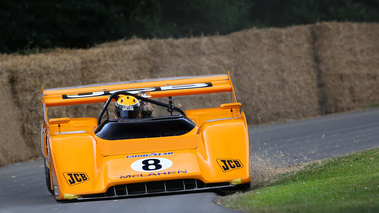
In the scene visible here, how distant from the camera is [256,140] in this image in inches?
607

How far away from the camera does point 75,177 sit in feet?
28.2

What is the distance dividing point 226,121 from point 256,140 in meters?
6.03

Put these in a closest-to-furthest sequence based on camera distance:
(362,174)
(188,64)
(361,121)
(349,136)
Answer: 1. (362,174)
2. (349,136)
3. (361,121)
4. (188,64)

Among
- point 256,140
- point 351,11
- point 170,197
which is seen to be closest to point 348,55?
point 256,140

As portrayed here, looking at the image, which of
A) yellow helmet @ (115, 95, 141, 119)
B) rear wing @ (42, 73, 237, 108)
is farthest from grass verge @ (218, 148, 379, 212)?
yellow helmet @ (115, 95, 141, 119)

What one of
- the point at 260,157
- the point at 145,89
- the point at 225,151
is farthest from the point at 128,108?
the point at 260,157

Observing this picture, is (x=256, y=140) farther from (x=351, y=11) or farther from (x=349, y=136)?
(x=351, y=11)

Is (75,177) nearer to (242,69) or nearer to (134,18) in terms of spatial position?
(242,69)

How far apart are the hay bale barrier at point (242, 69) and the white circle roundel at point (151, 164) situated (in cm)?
612

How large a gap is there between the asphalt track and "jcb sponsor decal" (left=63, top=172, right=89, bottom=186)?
0.85ft

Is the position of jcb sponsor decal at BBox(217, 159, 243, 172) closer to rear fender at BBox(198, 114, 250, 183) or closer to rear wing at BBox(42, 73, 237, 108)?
rear fender at BBox(198, 114, 250, 183)

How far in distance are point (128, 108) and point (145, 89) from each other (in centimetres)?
71

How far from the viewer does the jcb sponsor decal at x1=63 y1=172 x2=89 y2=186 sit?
28.1 feet

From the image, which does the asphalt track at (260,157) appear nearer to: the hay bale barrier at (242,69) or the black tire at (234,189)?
the black tire at (234,189)
